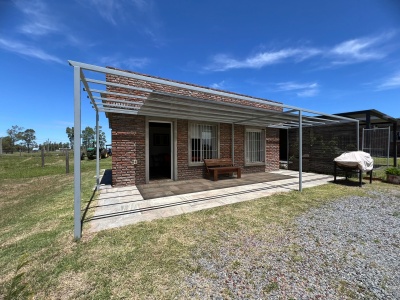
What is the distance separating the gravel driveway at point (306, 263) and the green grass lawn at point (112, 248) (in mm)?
264

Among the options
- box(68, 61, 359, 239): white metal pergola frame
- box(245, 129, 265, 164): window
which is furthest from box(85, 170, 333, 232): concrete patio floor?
Result: box(245, 129, 265, 164): window

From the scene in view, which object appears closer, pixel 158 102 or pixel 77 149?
pixel 77 149

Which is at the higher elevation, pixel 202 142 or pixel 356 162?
pixel 202 142

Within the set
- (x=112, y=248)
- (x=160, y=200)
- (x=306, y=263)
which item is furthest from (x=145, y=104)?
(x=306, y=263)

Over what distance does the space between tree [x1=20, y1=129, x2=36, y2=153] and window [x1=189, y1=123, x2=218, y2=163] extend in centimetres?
8443

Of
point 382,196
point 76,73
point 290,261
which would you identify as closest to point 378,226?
point 290,261

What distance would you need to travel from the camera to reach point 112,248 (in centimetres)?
257

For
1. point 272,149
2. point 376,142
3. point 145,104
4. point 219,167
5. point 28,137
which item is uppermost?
point 28,137

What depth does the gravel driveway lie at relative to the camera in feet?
5.86

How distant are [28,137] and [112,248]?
A: 91.2 m

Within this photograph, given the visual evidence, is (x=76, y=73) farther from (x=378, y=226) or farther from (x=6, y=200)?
(x=378, y=226)

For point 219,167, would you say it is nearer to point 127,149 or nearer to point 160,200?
point 160,200

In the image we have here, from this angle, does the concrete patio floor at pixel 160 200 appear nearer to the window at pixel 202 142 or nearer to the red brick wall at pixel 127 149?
the red brick wall at pixel 127 149

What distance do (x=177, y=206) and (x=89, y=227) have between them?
1843mm
